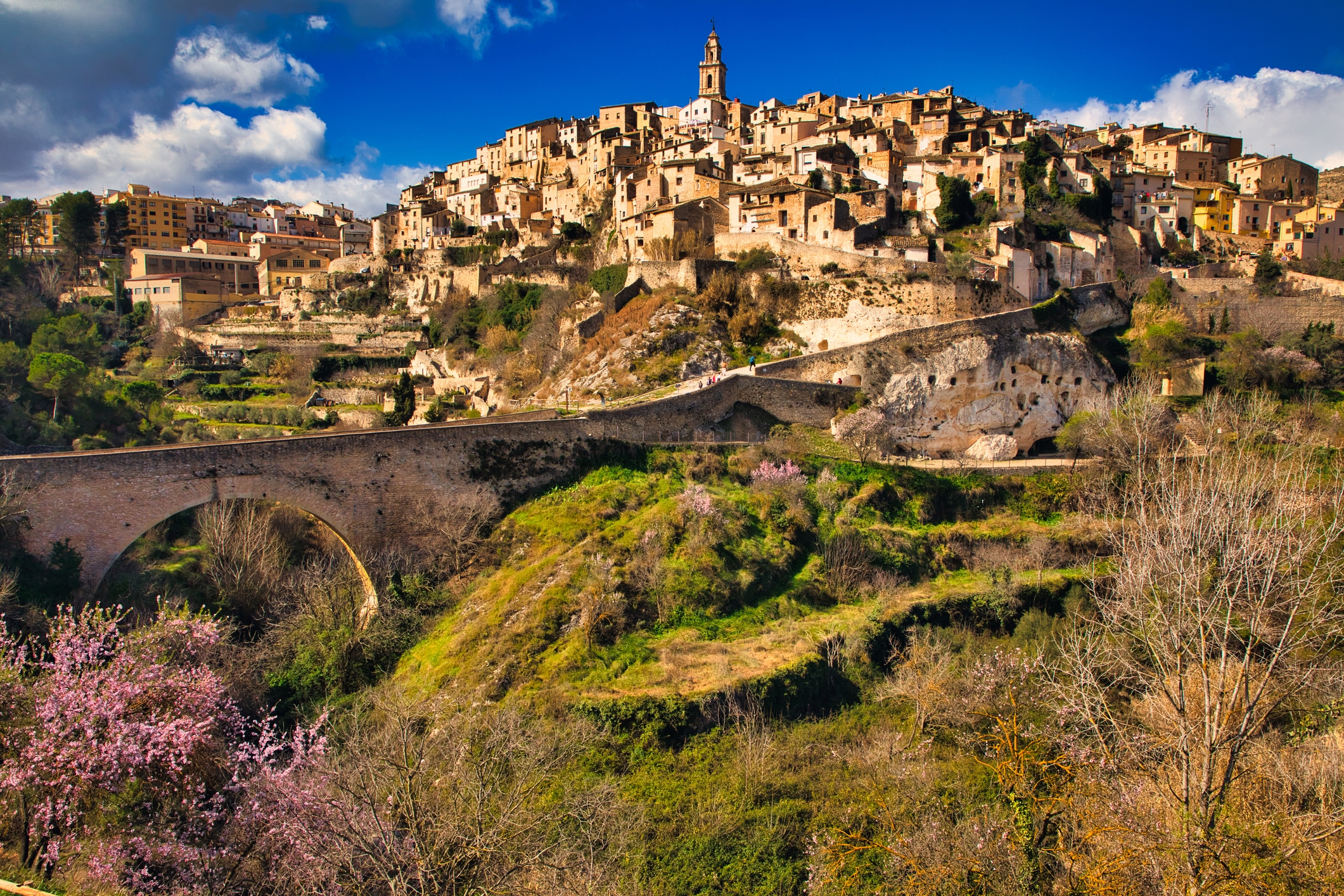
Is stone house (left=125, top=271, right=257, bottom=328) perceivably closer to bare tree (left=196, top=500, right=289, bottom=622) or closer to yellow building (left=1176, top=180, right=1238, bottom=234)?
bare tree (left=196, top=500, right=289, bottom=622)

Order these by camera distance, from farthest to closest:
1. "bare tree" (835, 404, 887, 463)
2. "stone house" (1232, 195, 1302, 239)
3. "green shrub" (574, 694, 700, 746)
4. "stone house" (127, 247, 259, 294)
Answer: "stone house" (127, 247, 259, 294)
"stone house" (1232, 195, 1302, 239)
"bare tree" (835, 404, 887, 463)
"green shrub" (574, 694, 700, 746)

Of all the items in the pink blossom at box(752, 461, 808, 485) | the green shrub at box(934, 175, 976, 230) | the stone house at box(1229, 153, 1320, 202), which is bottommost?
the pink blossom at box(752, 461, 808, 485)

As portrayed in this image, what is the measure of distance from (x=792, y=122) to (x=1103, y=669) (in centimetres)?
4265

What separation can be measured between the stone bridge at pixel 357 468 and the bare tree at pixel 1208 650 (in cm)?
1318

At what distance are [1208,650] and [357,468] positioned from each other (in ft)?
62.2

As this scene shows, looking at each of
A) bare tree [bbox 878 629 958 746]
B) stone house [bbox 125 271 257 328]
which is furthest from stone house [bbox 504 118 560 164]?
bare tree [bbox 878 629 958 746]

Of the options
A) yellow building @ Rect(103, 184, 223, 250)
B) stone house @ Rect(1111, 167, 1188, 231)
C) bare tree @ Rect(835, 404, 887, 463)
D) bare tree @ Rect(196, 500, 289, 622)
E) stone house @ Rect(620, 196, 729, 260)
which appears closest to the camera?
bare tree @ Rect(196, 500, 289, 622)

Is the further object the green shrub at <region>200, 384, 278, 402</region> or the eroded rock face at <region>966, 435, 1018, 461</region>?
the green shrub at <region>200, 384, 278, 402</region>

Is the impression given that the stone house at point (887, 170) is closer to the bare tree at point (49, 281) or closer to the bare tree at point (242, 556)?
the bare tree at point (242, 556)

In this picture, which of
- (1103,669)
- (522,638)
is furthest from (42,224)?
(1103,669)

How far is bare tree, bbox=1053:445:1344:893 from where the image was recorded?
427 inches

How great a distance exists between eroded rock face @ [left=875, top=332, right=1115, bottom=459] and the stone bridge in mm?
5428

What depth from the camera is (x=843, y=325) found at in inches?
1323

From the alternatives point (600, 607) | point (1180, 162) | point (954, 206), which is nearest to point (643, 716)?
point (600, 607)
